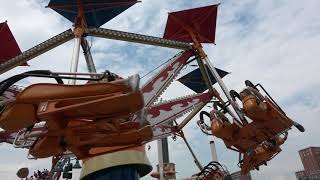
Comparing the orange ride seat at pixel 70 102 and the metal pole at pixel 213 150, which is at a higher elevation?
the metal pole at pixel 213 150

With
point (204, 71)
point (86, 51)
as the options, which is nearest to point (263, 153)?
point (204, 71)

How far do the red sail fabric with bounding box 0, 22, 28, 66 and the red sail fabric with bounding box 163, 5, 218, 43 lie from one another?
25.2 ft

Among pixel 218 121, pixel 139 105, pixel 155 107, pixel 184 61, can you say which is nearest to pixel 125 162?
pixel 139 105

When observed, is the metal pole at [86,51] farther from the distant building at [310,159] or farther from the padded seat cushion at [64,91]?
the distant building at [310,159]

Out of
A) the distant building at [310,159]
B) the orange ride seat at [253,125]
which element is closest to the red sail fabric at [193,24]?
the orange ride seat at [253,125]

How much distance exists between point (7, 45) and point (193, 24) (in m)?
9.45

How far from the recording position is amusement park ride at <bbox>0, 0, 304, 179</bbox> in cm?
575

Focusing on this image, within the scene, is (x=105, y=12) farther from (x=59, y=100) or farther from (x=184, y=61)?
(x=59, y=100)

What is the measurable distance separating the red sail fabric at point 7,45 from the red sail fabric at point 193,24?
7667mm

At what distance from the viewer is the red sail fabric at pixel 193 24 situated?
18.5m

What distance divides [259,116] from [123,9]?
27.8 ft

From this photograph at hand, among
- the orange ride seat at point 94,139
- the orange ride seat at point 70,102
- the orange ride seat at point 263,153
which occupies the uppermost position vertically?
the orange ride seat at point 263,153

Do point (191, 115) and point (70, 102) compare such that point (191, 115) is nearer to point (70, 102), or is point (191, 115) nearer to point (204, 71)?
point (204, 71)

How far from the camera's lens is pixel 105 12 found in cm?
1638
